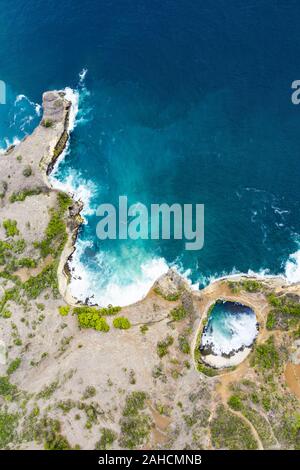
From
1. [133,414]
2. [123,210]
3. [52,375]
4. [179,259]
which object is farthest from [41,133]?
[133,414]

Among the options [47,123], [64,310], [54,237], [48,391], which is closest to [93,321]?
[64,310]

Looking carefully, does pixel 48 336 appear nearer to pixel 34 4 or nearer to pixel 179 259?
pixel 179 259

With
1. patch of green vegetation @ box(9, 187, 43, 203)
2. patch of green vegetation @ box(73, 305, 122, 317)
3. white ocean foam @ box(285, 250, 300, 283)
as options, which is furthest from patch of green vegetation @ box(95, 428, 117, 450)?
patch of green vegetation @ box(9, 187, 43, 203)

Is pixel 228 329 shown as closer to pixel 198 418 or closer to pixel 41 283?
pixel 198 418
